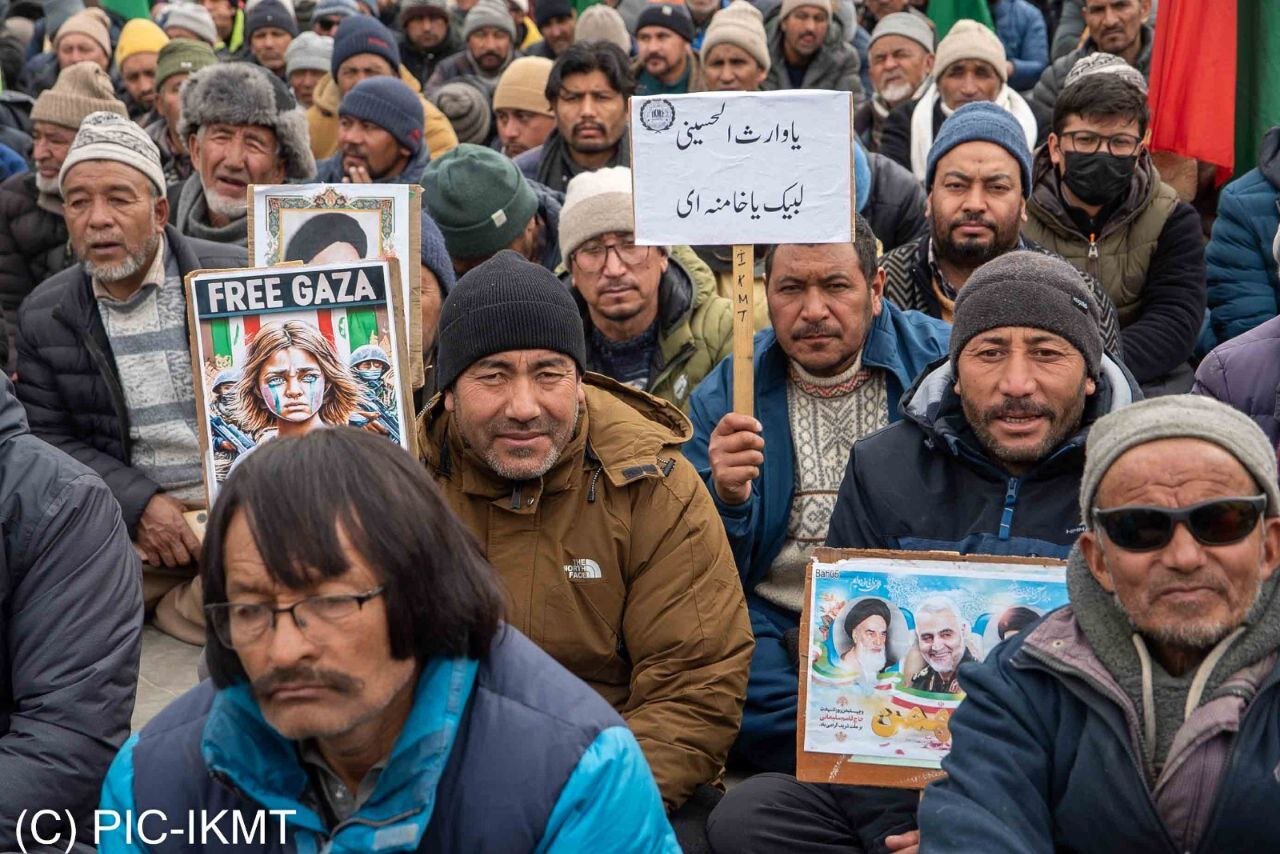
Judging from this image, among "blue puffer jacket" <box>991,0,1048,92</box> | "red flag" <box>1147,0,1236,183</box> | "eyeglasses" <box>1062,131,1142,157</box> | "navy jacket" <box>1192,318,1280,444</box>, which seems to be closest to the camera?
"navy jacket" <box>1192,318,1280,444</box>

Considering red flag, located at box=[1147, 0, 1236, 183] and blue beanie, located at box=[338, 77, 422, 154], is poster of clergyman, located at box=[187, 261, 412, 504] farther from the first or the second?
red flag, located at box=[1147, 0, 1236, 183]

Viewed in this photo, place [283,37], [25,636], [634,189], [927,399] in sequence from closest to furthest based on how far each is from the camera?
[25,636], [927,399], [634,189], [283,37]

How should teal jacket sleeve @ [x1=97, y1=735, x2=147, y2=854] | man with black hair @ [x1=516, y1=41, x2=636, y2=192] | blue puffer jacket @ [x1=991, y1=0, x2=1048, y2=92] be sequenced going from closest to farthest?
teal jacket sleeve @ [x1=97, y1=735, x2=147, y2=854]
man with black hair @ [x1=516, y1=41, x2=636, y2=192]
blue puffer jacket @ [x1=991, y1=0, x2=1048, y2=92]

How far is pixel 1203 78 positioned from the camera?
25.0 ft

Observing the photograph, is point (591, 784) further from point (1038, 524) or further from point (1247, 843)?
point (1038, 524)

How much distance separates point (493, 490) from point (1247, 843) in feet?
6.87

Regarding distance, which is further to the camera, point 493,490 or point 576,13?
point 576,13

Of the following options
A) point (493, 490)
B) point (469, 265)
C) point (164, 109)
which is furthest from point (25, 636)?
point (164, 109)

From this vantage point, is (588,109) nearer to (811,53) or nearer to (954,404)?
(811,53)

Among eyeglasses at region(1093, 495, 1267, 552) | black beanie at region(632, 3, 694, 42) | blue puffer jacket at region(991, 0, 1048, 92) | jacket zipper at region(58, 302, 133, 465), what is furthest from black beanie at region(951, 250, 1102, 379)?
blue puffer jacket at region(991, 0, 1048, 92)

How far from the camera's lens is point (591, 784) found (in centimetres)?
260

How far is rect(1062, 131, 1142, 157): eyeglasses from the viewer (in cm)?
638

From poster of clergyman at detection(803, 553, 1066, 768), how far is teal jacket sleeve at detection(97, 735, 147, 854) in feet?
4.96

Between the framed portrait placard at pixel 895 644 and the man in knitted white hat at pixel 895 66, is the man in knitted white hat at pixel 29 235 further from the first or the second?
the framed portrait placard at pixel 895 644
